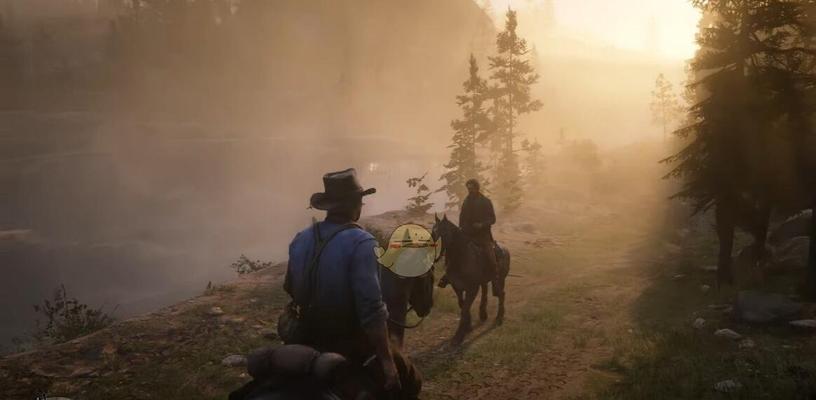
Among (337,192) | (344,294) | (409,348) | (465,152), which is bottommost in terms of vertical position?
(409,348)

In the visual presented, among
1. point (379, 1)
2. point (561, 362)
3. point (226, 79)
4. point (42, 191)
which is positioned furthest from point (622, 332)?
point (379, 1)

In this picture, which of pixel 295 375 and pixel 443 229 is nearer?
pixel 295 375

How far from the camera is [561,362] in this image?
10.0 m

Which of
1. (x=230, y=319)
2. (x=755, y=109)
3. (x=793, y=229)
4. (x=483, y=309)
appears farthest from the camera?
(x=793, y=229)

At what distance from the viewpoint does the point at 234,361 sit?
9.98m

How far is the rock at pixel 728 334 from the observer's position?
33.2ft

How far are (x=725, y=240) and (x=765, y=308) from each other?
16.8 ft

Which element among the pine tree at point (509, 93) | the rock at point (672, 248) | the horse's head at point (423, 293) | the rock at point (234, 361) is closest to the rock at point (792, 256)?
the rock at point (672, 248)

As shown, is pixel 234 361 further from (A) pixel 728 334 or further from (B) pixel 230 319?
(A) pixel 728 334

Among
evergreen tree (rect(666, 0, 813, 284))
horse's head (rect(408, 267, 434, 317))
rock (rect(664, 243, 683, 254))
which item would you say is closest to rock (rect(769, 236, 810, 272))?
evergreen tree (rect(666, 0, 813, 284))

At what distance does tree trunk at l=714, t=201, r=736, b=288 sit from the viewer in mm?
15250

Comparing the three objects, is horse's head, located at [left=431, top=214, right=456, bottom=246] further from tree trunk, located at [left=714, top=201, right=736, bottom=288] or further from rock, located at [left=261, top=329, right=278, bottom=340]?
tree trunk, located at [left=714, top=201, right=736, bottom=288]

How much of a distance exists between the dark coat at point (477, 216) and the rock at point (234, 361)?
5.72 m

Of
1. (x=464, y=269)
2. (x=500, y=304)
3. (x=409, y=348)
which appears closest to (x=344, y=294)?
(x=464, y=269)
